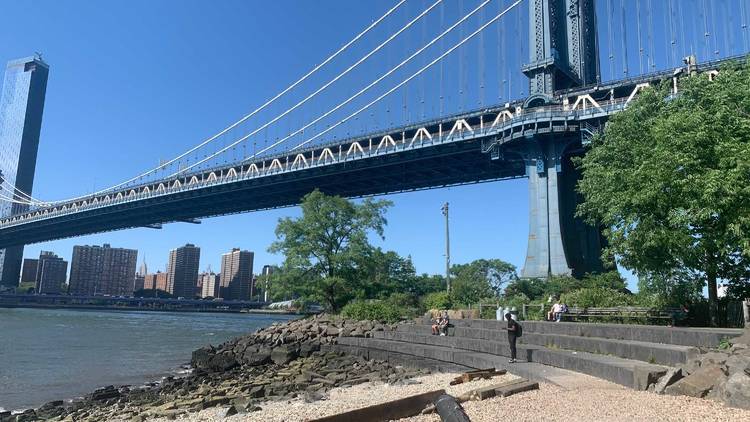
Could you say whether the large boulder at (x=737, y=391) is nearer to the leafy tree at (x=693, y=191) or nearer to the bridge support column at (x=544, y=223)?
the leafy tree at (x=693, y=191)

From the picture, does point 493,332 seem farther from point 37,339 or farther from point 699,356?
point 37,339

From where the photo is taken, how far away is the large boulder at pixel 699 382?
325 inches

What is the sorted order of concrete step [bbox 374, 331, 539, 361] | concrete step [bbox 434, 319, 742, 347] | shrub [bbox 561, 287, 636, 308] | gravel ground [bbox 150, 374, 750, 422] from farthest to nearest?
shrub [bbox 561, 287, 636, 308] → concrete step [bbox 374, 331, 539, 361] → concrete step [bbox 434, 319, 742, 347] → gravel ground [bbox 150, 374, 750, 422]

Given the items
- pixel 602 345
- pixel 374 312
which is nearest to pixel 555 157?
pixel 374 312

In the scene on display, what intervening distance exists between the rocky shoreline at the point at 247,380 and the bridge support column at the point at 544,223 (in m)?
18.3

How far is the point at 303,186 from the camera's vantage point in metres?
69.9

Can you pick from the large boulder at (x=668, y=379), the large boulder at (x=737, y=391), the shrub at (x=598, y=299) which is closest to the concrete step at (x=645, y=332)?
the large boulder at (x=668, y=379)

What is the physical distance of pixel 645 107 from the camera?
20.3 metres

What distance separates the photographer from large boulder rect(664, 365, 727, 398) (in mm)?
8258

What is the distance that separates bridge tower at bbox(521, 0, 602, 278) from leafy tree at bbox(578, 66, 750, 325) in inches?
919

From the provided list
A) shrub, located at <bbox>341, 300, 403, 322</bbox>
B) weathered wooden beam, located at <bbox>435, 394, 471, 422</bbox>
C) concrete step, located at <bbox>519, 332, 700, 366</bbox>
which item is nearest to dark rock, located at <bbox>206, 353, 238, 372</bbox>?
shrub, located at <bbox>341, 300, 403, 322</bbox>

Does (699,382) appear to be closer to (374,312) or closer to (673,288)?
(673,288)

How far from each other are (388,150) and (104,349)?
31659 mm

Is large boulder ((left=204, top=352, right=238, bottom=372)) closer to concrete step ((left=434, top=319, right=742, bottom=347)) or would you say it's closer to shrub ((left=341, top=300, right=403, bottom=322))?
shrub ((left=341, top=300, right=403, bottom=322))
